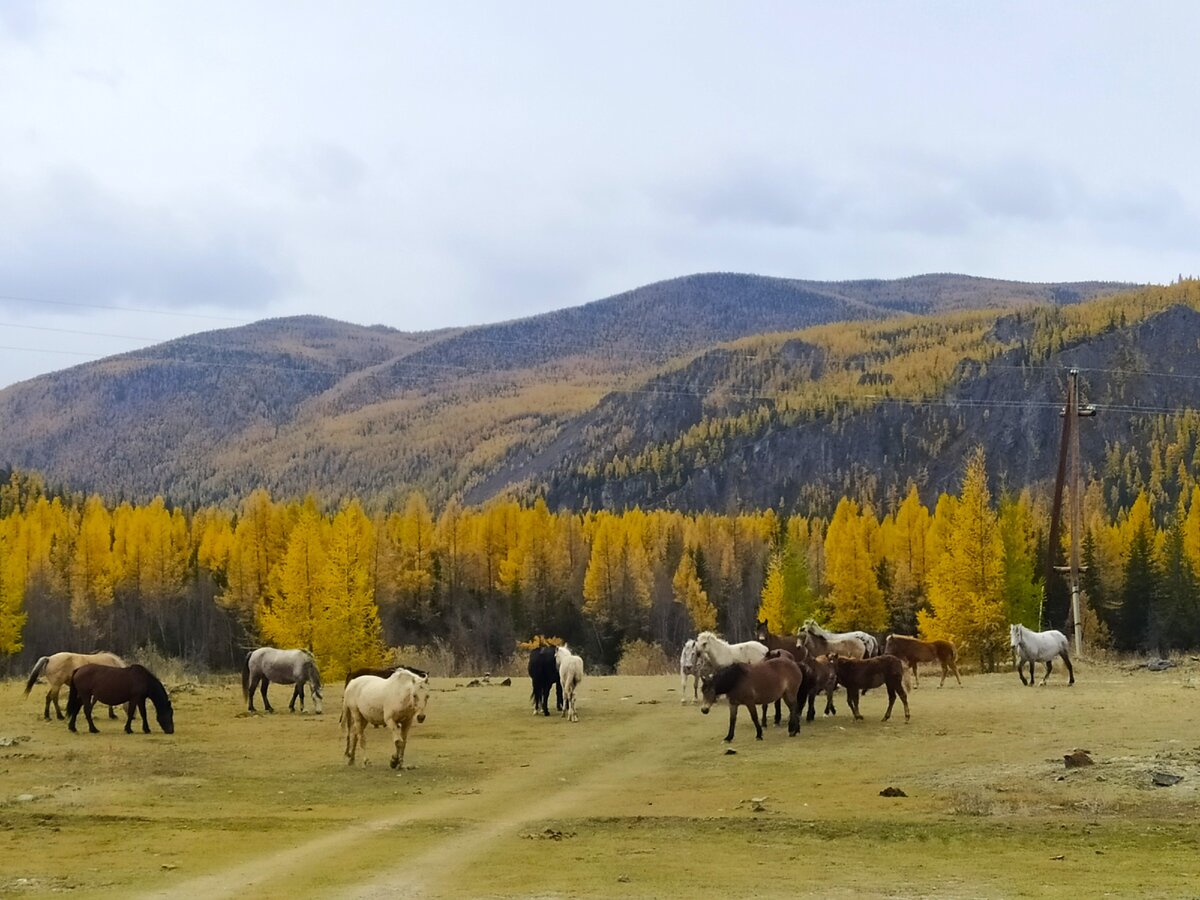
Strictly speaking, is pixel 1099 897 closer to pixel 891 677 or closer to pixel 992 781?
pixel 992 781

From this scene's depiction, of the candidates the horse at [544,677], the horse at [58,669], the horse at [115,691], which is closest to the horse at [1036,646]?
the horse at [544,677]

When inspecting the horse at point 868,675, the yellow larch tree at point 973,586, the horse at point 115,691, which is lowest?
the horse at point 115,691

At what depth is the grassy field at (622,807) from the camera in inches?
565

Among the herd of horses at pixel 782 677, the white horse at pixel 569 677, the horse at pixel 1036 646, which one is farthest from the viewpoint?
the horse at pixel 1036 646

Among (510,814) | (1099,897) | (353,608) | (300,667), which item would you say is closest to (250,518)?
(353,608)

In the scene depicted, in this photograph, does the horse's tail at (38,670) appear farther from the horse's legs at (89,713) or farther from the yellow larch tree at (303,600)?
the yellow larch tree at (303,600)

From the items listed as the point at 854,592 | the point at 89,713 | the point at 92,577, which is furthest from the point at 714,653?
the point at 92,577

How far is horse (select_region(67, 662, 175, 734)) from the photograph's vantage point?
3052cm

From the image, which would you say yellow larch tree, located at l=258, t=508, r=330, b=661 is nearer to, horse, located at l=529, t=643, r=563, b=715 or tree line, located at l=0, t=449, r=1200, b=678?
tree line, located at l=0, t=449, r=1200, b=678

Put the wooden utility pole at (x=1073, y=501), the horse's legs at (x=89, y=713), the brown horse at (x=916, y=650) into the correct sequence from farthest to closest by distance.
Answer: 1. the wooden utility pole at (x=1073, y=501)
2. the brown horse at (x=916, y=650)
3. the horse's legs at (x=89, y=713)

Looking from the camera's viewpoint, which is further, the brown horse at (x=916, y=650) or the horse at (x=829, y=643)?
the brown horse at (x=916, y=650)

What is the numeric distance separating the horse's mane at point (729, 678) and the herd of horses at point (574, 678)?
2 cm

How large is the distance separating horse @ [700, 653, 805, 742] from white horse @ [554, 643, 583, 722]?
5760 millimetres

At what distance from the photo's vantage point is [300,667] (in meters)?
36.7
